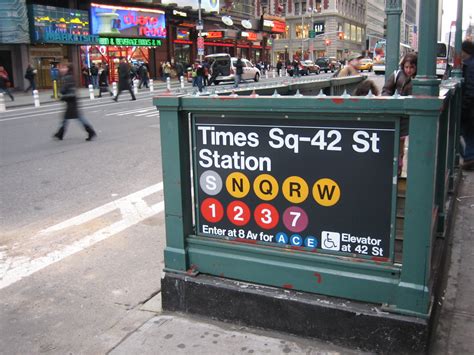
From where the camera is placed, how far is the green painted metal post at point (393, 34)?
26.2 feet

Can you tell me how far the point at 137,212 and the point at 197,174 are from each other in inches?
117

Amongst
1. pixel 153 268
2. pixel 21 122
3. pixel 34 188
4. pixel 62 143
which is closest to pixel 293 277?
pixel 153 268

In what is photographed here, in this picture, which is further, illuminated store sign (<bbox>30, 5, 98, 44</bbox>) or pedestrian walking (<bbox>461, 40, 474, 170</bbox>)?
illuminated store sign (<bbox>30, 5, 98, 44</bbox>)

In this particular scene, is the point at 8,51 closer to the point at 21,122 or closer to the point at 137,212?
the point at 21,122

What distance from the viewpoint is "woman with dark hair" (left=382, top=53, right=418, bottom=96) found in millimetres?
5871

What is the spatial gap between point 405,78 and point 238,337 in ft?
13.2

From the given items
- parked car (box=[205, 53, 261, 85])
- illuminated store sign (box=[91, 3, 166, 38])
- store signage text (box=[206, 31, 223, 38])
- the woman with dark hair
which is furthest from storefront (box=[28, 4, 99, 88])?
the woman with dark hair

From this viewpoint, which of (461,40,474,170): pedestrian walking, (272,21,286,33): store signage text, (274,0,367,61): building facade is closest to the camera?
(461,40,474,170): pedestrian walking

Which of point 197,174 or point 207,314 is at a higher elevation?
point 197,174

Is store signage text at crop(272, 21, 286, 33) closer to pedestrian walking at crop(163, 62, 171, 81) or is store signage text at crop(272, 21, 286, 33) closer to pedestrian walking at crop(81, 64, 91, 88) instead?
pedestrian walking at crop(163, 62, 171, 81)

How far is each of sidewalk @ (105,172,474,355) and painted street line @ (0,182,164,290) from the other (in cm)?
144

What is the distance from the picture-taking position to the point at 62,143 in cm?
1198

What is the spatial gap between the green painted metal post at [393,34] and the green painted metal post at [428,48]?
208 inches

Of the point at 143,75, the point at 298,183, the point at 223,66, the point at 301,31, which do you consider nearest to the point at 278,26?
the point at 301,31
